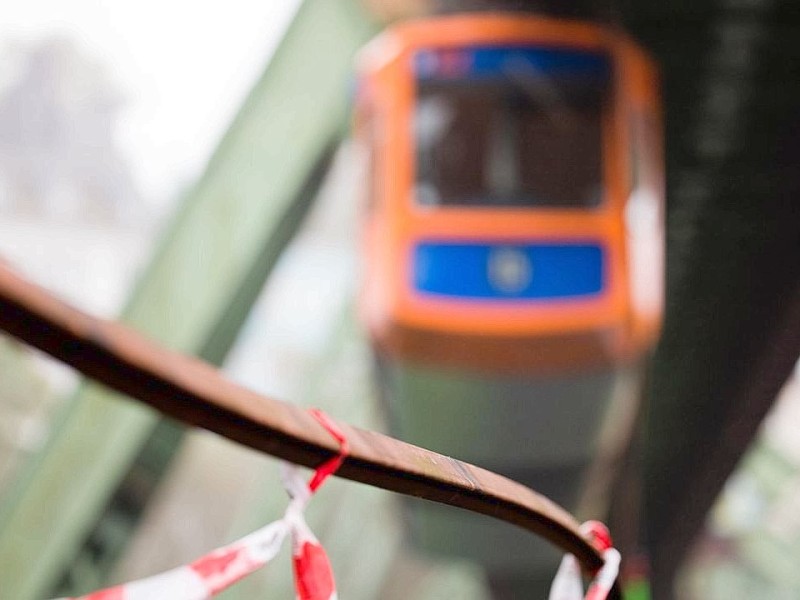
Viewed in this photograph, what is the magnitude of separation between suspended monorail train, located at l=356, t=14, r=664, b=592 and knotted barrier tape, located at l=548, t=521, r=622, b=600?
1.86 m

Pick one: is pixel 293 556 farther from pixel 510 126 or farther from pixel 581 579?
pixel 510 126

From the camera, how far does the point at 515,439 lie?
282 centimetres

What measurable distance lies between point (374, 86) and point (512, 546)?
1.54 m

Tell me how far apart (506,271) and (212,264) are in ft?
4.30

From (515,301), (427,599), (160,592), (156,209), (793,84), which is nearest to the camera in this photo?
(160,592)

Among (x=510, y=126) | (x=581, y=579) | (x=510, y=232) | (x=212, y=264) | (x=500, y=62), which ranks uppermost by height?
(x=500, y=62)

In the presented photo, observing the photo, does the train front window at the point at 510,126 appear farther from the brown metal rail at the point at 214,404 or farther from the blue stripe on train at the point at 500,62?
the brown metal rail at the point at 214,404

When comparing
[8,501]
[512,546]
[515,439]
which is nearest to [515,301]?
[515,439]

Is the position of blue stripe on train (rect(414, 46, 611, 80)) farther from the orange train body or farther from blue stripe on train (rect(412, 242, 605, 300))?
blue stripe on train (rect(412, 242, 605, 300))

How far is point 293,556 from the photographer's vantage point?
461 mm

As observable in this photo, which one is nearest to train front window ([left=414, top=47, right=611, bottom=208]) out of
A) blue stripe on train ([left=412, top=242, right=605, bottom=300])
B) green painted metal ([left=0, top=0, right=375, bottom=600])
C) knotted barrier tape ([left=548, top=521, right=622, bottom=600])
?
blue stripe on train ([left=412, top=242, right=605, bottom=300])

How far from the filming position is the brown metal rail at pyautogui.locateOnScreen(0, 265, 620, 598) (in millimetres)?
355

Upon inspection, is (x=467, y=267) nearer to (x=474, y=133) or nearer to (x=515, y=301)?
(x=515, y=301)

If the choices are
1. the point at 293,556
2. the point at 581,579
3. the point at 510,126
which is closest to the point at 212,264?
the point at 510,126
